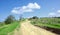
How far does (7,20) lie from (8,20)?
747mm

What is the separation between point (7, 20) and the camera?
3093 inches

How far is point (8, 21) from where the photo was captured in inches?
3095

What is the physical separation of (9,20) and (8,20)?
135 cm

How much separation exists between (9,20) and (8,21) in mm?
1947

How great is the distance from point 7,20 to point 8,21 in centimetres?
70

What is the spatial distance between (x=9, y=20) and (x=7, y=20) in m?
2.07

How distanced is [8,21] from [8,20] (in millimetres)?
746

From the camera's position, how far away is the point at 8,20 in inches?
3118

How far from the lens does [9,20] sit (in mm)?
80500
